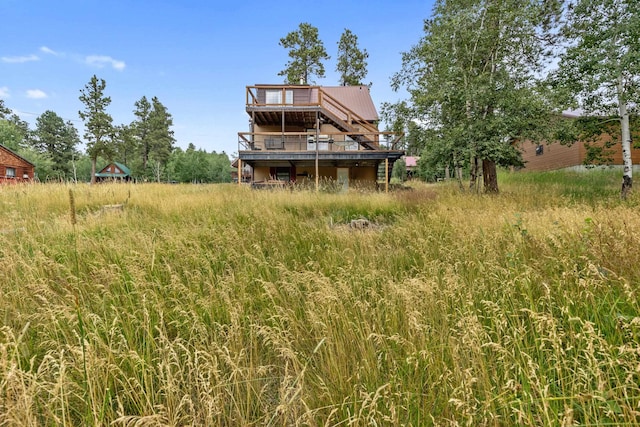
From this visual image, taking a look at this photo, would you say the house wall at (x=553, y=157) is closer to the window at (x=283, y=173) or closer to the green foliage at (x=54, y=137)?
Result: the window at (x=283, y=173)

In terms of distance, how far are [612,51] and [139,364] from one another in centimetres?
1338

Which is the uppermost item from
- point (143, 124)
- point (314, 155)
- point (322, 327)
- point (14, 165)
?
point (143, 124)

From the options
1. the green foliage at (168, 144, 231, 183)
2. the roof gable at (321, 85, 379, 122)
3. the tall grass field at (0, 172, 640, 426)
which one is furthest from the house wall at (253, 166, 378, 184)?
the green foliage at (168, 144, 231, 183)

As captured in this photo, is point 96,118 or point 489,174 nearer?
point 489,174

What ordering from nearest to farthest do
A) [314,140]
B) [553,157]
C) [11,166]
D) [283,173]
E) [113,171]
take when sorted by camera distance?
[314,140] < [283,173] < [553,157] < [11,166] < [113,171]

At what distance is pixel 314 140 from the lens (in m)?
15.4

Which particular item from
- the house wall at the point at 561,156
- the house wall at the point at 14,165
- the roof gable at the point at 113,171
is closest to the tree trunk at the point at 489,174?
the house wall at the point at 561,156

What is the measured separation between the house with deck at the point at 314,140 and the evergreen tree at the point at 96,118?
79.9 ft

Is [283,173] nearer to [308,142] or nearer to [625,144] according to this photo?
[308,142]

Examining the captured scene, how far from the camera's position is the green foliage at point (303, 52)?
2775 centimetres

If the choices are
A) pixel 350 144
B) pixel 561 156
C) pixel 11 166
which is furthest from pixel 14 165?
pixel 561 156

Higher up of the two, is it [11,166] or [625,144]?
[11,166]

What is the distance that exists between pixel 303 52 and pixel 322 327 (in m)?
32.2

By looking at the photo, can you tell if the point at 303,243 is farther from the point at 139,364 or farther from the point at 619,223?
the point at 619,223
